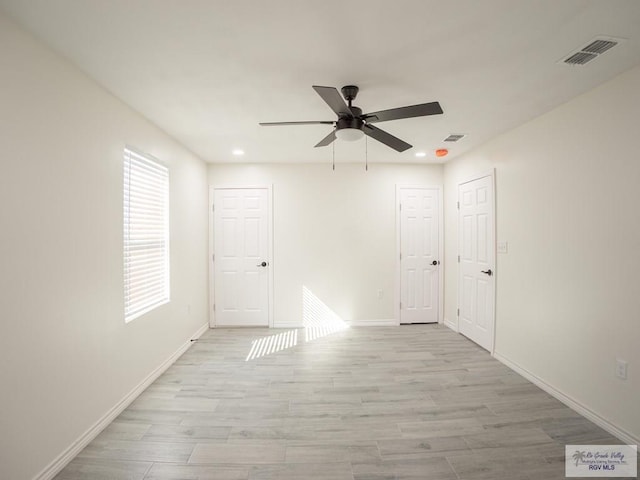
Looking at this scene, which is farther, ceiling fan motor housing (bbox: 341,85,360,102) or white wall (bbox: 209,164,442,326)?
white wall (bbox: 209,164,442,326)

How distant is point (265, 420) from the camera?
7.08 feet

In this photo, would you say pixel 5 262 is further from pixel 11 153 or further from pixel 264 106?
pixel 264 106

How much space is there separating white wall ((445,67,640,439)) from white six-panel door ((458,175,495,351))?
150 millimetres

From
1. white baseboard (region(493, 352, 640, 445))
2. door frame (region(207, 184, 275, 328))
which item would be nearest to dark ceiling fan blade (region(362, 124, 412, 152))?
door frame (region(207, 184, 275, 328))

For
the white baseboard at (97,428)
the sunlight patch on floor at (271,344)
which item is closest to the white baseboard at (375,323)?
the sunlight patch on floor at (271,344)

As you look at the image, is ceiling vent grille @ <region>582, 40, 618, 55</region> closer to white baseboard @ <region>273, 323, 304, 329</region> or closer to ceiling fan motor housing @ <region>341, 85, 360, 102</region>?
ceiling fan motor housing @ <region>341, 85, 360, 102</region>

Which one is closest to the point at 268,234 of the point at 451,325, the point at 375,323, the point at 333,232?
the point at 333,232

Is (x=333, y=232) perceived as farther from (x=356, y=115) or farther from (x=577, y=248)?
(x=577, y=248)

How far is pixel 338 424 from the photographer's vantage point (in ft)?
6.93

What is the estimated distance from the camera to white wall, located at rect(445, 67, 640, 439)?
1938 millimetres

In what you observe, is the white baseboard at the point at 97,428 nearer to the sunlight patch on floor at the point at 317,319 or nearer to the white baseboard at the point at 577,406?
the sunlight patch on floor at the point at 317,319

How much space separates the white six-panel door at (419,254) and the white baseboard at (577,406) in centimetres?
146

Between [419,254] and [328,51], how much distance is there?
11.2ft

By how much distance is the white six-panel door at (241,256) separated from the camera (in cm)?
431
